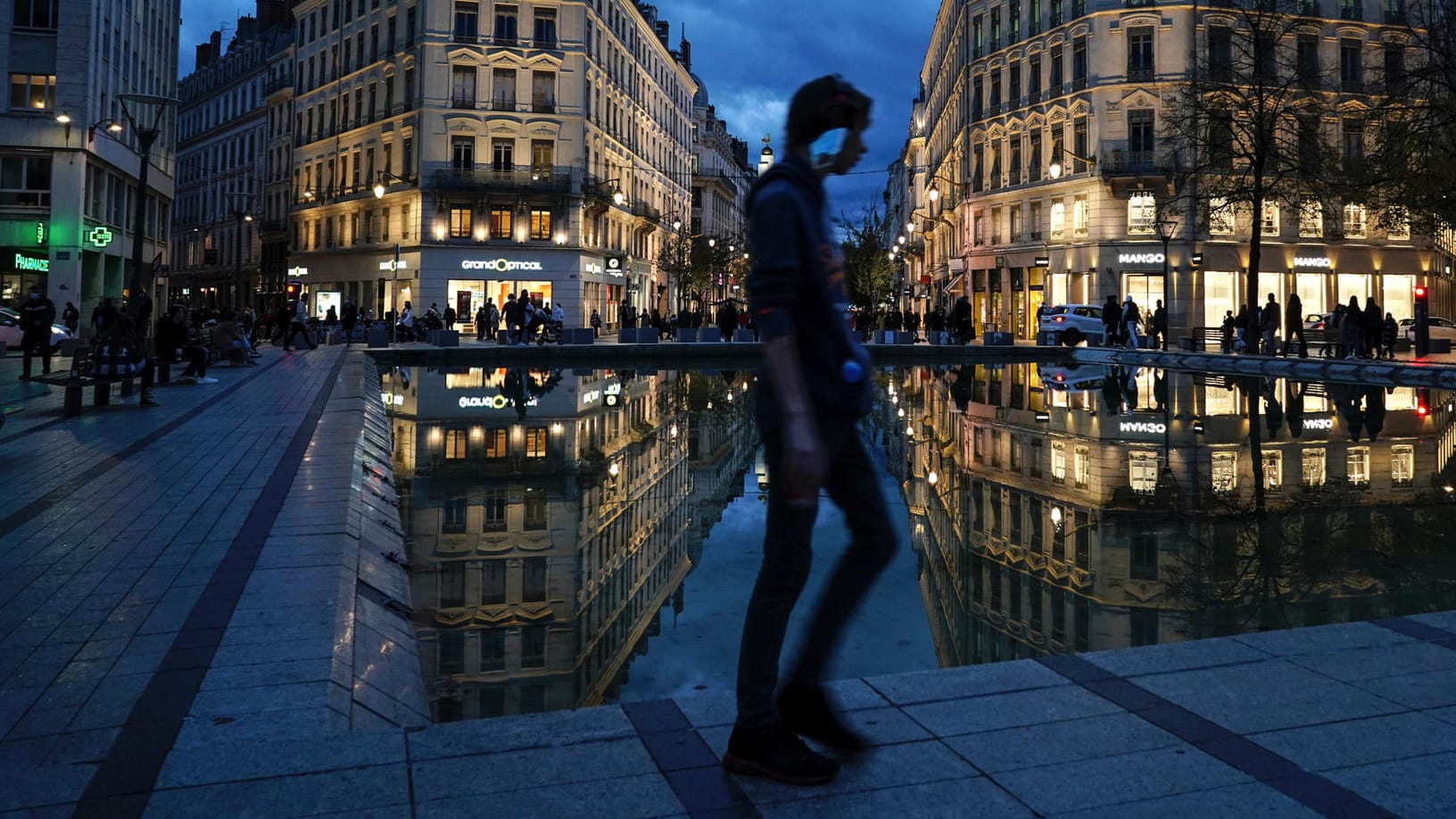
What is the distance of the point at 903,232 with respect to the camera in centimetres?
10356

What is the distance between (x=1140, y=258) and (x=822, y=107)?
50101mm

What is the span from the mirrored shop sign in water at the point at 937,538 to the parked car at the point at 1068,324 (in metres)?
25.6

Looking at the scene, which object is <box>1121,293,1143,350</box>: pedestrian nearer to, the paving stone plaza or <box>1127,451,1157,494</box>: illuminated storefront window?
<box>1127,451,1157,494</box>: illuminated storefront window

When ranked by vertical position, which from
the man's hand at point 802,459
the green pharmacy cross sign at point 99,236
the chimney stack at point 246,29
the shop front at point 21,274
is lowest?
the man's hand at point 802,459

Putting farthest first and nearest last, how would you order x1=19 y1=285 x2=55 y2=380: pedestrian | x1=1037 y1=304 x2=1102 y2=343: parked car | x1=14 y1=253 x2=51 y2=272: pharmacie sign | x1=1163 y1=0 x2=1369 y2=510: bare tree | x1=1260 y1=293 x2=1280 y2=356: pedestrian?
x1=14 y1=253 x2=51 y2=272: pharmacie sign, x1=1037 y1=304 x2=1102 y2=343: parked car, x1=1260 y1=293 x2=1280 y2=356: pedestrian, x1=1163 y1=0 x2=1369 y2=510: bare tree, x1=19 y1=285 x2=55 y2=380: pedestrian

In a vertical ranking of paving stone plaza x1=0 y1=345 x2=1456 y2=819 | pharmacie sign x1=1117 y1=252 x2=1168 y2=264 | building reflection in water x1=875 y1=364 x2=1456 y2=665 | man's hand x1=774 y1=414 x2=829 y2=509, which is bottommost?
paving stone plaza x1=0 y1=345 x2=1456 y2=819

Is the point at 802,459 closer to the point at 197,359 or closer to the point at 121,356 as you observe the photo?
the point at 121,356

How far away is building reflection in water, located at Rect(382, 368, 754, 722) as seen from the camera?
477 cm

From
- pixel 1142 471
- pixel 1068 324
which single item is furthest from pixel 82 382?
pixel 1068 324

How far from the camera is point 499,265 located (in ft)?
182

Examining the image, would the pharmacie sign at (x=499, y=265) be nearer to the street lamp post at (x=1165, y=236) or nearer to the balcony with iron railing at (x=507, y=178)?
the balcony with iron railing at (x=507, y=178)

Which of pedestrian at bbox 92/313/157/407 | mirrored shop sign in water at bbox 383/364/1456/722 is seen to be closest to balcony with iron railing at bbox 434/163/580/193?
pedestrian at bbox 92/313/157/407

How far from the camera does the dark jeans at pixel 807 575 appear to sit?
314 centimetres

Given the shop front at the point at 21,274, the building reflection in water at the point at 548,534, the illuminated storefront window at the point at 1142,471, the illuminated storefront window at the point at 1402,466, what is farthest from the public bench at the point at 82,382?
the shop front at the point at 21,274
